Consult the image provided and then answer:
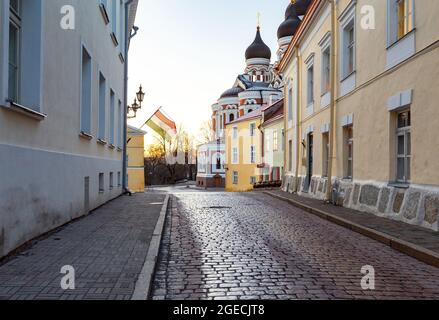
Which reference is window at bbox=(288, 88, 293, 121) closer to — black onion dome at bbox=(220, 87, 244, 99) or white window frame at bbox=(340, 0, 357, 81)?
white window frame at bbox=(340, 0, 357, 81)

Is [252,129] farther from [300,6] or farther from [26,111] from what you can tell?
[26,111]

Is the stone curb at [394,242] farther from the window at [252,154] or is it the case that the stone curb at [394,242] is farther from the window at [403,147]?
the window at [252,154]

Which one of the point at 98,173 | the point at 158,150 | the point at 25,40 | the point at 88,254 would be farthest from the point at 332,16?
the point at 158,150

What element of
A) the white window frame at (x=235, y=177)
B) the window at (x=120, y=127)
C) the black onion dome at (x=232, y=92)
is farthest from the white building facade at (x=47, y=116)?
the black onion dome at (x=232, y=92)

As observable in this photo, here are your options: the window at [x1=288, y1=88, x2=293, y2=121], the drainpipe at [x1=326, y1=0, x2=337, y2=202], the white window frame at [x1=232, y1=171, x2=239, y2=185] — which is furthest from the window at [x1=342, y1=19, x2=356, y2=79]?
the white window frame at [x1=232, y1=171, x2=239, y2=185]

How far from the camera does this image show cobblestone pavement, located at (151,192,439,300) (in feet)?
16.8

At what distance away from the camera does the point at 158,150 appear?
279 feet

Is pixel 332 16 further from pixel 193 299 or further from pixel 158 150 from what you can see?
pixel 158 150

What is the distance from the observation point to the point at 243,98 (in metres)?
69.0

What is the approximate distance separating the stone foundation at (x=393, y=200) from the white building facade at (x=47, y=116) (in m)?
6.55

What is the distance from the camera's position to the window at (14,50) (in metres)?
7.14

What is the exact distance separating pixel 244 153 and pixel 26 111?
51.9 meters

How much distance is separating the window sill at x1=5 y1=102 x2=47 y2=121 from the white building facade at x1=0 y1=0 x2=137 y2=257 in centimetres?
2

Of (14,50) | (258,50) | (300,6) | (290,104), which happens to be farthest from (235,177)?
(14,50)
